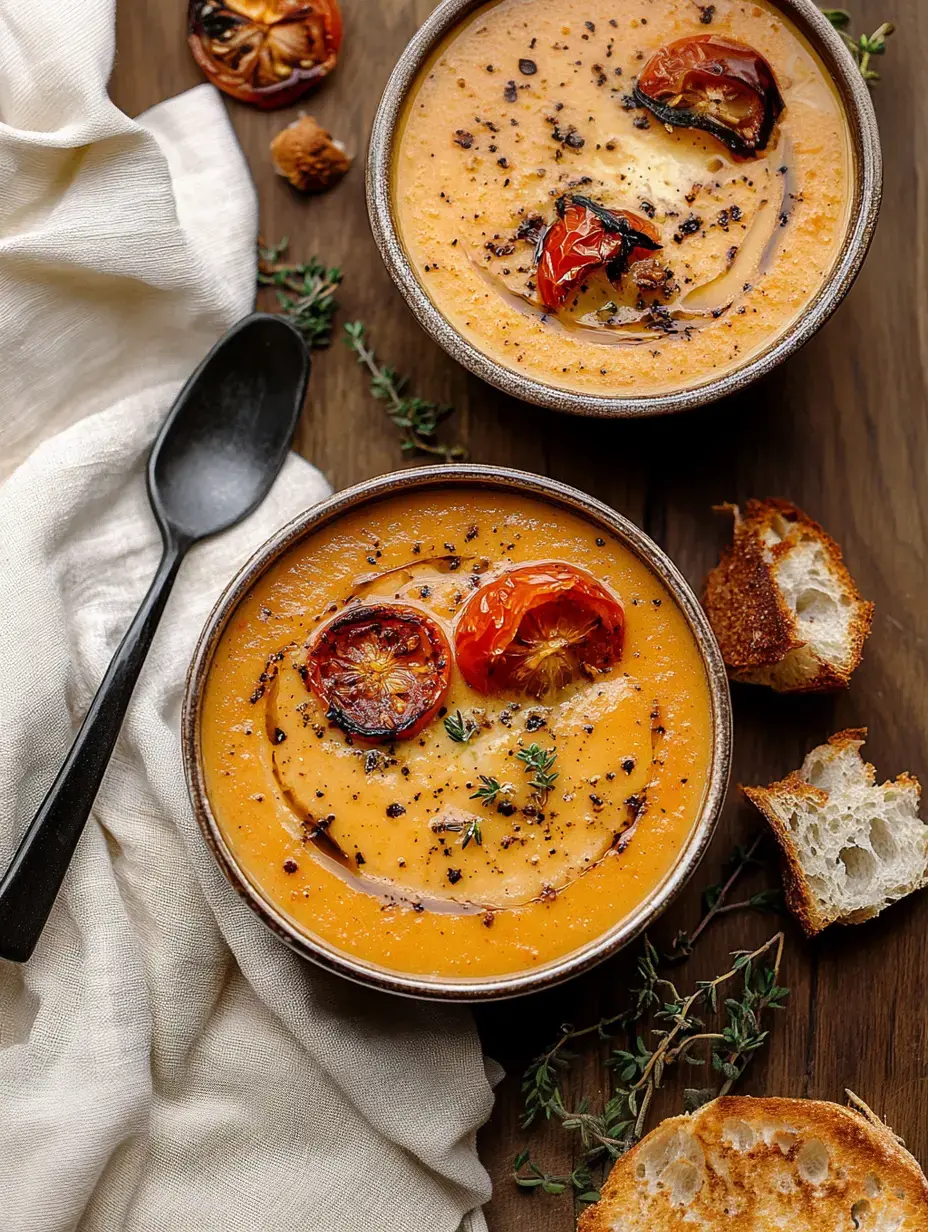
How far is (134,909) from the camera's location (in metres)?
2.36

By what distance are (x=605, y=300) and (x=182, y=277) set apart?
86 cm

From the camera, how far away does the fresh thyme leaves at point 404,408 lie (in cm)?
247

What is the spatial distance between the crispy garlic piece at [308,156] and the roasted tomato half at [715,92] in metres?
0.68

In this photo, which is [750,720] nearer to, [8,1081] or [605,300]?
[605,300]

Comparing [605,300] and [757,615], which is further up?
[605,300]

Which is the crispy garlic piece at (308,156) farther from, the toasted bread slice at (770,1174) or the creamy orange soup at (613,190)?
the toasted bread slice at (770,1174)

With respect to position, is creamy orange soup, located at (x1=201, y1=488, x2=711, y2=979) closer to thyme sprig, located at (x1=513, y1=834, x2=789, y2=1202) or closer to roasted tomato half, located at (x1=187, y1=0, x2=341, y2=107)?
thyme sprig, located at (x1=513, y1=834, x2=789, y2=1202)

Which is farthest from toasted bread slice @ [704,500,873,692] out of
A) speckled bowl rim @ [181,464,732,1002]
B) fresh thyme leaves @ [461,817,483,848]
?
fresh thyme leaves @ [461,817,483,848]

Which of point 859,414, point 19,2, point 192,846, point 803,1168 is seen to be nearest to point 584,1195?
point 803,1168

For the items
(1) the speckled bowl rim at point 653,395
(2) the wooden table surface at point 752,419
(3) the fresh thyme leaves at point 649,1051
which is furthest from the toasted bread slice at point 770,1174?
(1) the speckled bowl rim at point 653,395

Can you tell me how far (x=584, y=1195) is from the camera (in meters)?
2.36

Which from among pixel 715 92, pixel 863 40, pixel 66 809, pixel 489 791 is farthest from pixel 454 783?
pixel 863 40

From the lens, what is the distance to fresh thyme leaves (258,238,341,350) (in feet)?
8.22

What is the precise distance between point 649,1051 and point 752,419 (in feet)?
4.42
